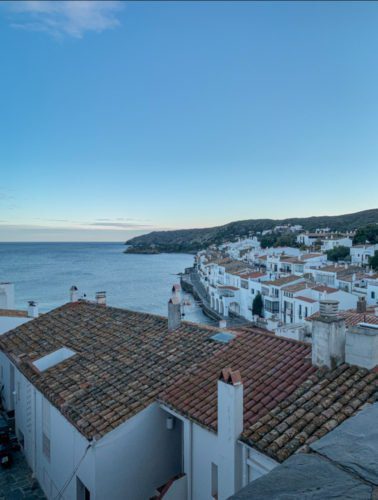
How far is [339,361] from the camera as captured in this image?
7.05 m

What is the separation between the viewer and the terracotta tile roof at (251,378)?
6775 millimetres

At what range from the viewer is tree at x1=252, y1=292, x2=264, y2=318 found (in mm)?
46031

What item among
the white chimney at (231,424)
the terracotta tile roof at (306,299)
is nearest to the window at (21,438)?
the white chimney at (231,424)

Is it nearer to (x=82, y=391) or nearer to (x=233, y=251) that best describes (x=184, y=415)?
(x=82, y=391)

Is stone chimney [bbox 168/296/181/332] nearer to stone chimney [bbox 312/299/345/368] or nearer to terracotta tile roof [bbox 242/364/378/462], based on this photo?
stone chimney [bbox 312/299/345/368]

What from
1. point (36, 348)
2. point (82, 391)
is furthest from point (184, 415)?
point (36, 348)

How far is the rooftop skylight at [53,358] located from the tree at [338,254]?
62808 mm

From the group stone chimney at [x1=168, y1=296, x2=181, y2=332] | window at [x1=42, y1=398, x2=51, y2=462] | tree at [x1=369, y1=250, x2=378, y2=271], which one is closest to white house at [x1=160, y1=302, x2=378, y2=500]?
stone chimney at [x1=168, y1=296, x2=181, y2=332]

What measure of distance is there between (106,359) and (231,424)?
511 cm

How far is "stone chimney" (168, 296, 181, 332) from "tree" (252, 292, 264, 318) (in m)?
36.1

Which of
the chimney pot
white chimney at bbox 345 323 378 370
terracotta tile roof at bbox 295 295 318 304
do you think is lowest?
terracotta tile roof at bbox 295 295 318 304

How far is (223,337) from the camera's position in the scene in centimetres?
982

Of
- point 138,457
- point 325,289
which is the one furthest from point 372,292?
point 138,457

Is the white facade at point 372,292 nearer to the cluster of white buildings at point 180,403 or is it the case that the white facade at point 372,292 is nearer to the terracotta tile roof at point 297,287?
the terracotta tile roof at point 297,287
